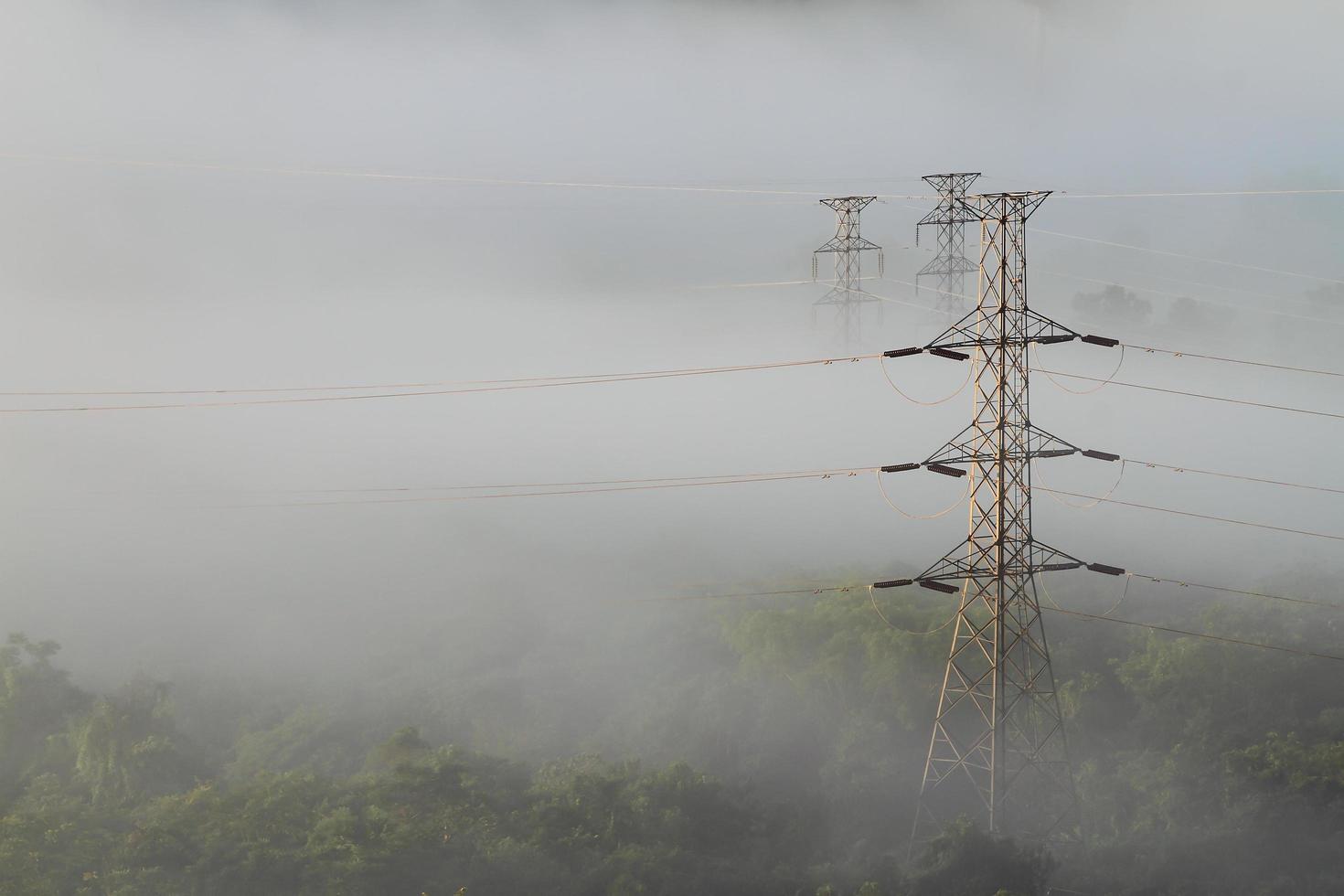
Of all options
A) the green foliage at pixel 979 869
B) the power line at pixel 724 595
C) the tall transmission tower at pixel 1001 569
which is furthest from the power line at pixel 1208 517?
the green foliage at pixel 979 869

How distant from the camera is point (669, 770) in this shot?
39438 mm

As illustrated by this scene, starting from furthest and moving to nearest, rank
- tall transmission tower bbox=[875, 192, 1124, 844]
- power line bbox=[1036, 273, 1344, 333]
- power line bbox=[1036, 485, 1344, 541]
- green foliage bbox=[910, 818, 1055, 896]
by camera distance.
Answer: power line bbox=[1036, 273, 1344, 333], power line bbox=[1036, 485, 1344, 541], green foliage bbox=[910, 818, 1055, 896], tall transmission tower bbox=[875, 192, 1124, 844]

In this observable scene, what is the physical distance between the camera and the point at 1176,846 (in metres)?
36.4

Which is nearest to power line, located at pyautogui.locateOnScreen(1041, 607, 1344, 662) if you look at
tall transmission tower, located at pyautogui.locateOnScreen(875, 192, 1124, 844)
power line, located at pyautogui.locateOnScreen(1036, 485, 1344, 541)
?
tall transmission tower, located at pyautogui.locateOnScreen(875, 192, 1124, 844)

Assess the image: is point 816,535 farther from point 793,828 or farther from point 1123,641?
point 793,828

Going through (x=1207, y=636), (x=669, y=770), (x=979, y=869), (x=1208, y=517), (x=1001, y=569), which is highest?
(x=1001, y=569)

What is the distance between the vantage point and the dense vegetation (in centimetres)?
3356

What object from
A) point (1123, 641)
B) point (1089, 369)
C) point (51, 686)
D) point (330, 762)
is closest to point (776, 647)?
point (1123, 641)

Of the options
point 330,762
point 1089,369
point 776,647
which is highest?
point 1089,369

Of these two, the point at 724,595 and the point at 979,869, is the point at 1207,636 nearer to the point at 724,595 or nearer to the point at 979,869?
the point at 979,869

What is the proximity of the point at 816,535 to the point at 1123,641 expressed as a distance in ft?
78.7

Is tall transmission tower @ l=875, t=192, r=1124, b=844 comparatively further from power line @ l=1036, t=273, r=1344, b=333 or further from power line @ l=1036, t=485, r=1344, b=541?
power line @ l=1036, t=273, r=1344, b=333

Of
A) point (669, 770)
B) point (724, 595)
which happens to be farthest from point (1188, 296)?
point (669, 770)

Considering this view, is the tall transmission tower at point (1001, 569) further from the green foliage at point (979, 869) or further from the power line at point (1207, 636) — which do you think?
the power line at point (1207, 636)
